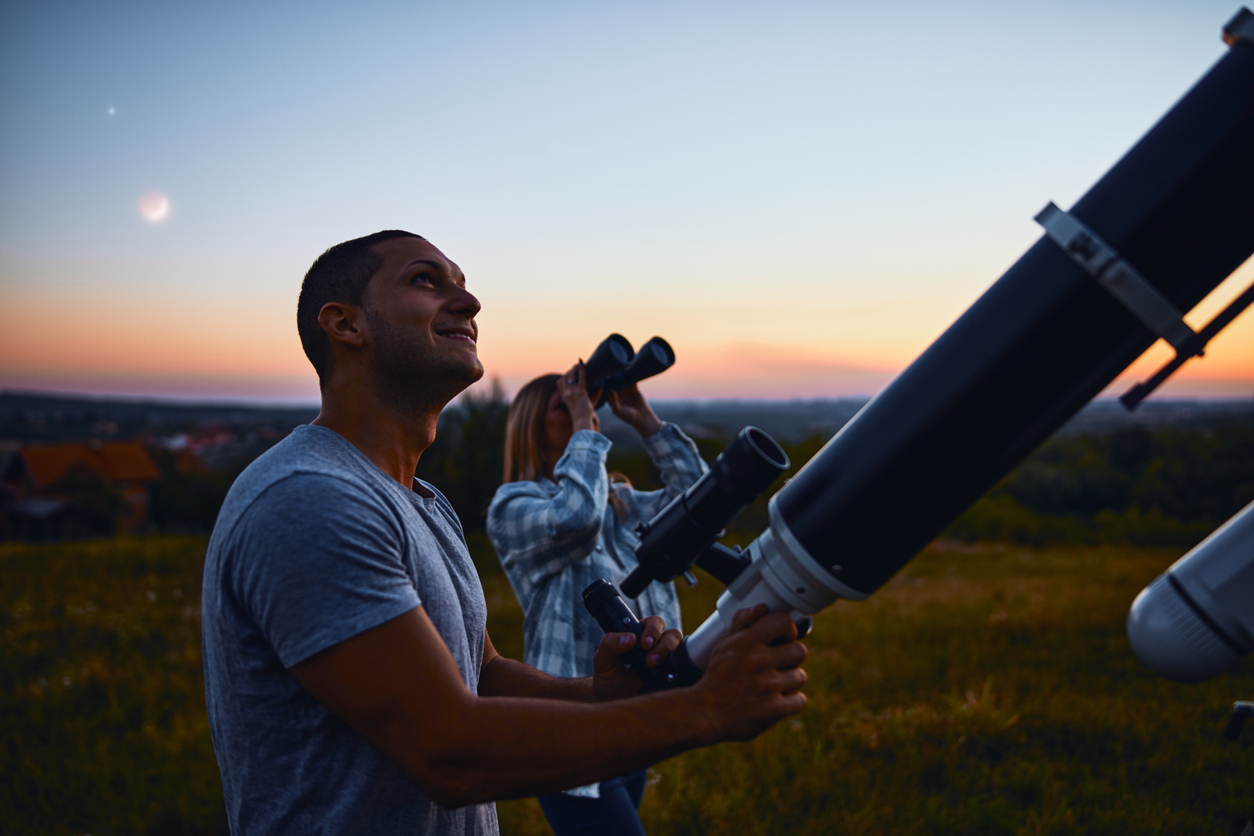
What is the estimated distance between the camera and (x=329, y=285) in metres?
1.79

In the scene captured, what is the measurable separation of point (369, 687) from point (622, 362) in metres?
1.89

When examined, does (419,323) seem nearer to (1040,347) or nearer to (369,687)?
(369,687)

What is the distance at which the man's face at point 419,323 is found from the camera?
1.68 m

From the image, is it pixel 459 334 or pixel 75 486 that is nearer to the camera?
pixel 459 334

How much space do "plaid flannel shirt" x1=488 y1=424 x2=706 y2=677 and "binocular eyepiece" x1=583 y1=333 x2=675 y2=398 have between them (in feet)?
0.82

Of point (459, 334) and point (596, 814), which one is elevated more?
point (459, 334)

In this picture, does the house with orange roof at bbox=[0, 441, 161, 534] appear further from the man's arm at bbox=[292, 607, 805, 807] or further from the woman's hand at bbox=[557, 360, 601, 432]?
the man's arm at bbox=[292, 607, 805, 807]

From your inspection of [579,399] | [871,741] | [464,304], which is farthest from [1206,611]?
[871,741]

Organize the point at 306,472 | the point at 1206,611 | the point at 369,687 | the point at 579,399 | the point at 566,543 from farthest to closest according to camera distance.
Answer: the point at 579,399 → the point at 566,543 → the point at 1206,611 → the point at 306,472 → the point at 369,687

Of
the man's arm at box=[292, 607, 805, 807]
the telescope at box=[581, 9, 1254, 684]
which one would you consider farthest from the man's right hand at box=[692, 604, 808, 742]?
the telescope at box=[581, 9, 1254, 684]

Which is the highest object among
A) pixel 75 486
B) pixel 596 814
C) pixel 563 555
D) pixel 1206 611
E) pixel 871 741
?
pixel 1206 611

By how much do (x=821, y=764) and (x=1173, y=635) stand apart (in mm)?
3425

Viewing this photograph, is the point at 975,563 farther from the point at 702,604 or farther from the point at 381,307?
the point at 381,307

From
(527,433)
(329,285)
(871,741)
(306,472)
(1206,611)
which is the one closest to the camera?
(306,472)
